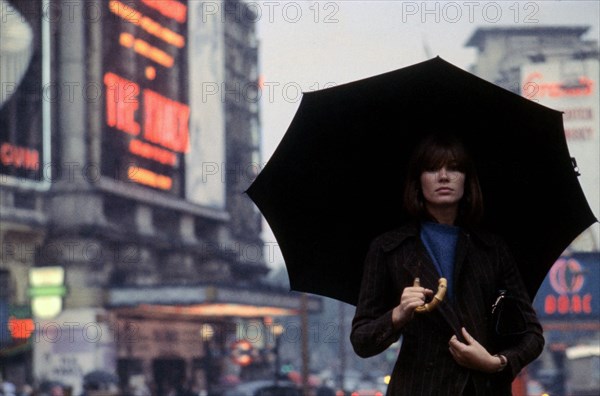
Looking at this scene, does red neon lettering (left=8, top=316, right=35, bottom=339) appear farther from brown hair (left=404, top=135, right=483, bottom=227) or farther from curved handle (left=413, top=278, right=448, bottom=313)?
curved handle (left=413, top=278, right=448, bottom=313)

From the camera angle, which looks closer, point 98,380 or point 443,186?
point 443,186

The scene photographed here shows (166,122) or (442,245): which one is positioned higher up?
(166,122)

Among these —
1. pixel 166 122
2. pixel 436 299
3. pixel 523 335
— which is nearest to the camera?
pixel 436 299

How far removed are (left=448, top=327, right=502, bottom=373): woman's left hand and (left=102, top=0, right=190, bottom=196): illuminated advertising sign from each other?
120ft

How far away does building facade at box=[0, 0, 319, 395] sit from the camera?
117 feet

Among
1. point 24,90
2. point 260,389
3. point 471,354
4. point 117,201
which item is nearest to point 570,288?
point 260,389

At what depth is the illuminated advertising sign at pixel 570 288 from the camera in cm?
3178

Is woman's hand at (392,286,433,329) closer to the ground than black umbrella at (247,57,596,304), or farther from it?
closer to the ground

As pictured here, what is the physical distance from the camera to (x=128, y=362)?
1480 inches

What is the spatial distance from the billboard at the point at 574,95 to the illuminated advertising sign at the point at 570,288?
1499 cm

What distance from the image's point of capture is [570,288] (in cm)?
3209

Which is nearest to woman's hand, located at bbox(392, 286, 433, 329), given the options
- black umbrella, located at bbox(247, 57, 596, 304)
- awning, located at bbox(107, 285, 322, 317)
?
black umbrella, located at bbox(247, 57, 596, 304)

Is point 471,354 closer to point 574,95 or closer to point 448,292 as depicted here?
point 448,292

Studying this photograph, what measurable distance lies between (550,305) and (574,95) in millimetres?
20686
